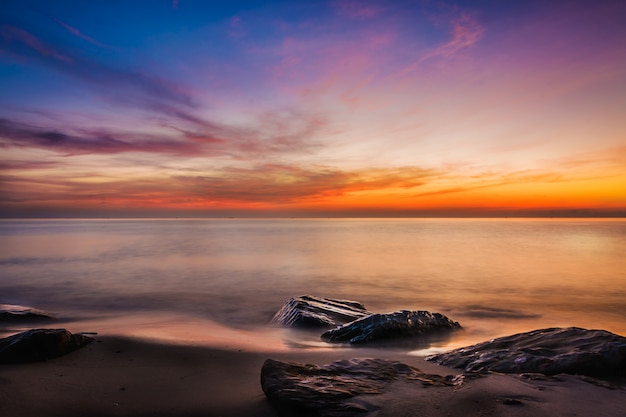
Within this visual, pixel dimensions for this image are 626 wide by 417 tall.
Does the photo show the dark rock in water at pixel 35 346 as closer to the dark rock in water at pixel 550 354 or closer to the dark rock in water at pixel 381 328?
the dark rock in water at pixel 381 328

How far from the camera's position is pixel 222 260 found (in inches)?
1157

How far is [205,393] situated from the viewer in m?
4.96

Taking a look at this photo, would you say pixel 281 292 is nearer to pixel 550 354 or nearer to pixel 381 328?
pixel 381 328

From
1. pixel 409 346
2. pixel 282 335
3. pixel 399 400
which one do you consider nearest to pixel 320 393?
pixel 399 400

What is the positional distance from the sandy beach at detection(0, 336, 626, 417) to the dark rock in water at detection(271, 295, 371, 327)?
11.6ft

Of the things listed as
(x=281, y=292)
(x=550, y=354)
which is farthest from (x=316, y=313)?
(x=281, y=292)

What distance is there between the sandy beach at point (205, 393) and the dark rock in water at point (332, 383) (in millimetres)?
160

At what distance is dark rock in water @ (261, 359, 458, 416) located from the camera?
4.02 m

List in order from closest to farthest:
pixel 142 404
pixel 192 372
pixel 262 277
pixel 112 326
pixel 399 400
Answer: pixel 399 400 → pixel 142 404 → pixel 192 372 → pixel 112 326 → pixel 262 277

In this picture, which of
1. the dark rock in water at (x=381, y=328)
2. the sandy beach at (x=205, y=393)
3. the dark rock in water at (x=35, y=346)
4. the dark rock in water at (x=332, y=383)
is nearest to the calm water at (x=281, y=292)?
the dark rock in water at (x=381, y=328)

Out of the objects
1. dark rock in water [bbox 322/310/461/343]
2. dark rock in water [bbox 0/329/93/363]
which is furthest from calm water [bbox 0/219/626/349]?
dark rock in water [bbox 0/329/93/363]

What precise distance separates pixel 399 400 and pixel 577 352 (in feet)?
Answer: 9.02

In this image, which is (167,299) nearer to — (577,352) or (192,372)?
(192,372)

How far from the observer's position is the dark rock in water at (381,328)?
8.25 meters
